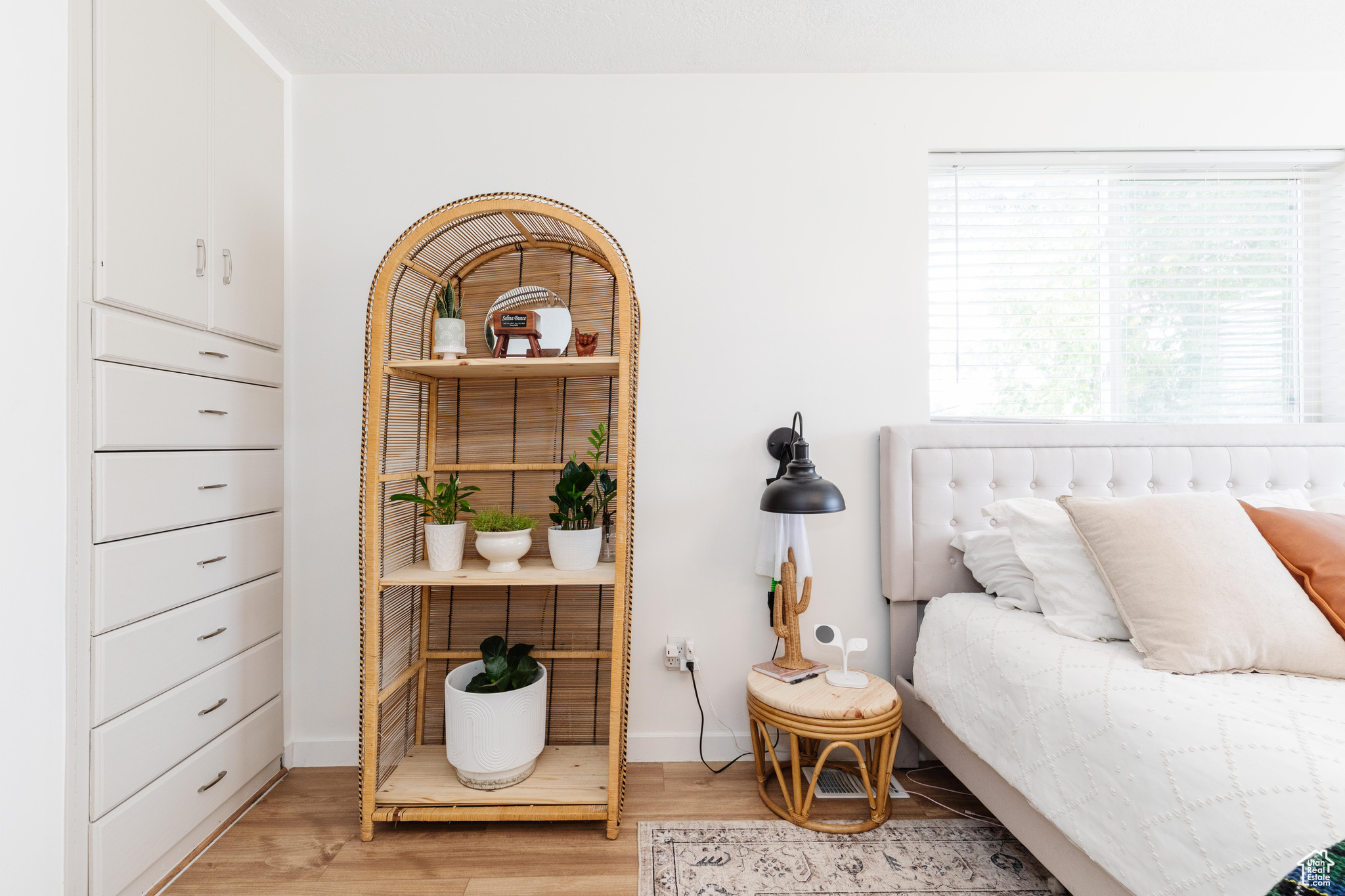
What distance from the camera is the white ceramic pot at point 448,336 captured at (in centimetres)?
184

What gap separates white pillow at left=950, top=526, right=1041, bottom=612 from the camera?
174cm

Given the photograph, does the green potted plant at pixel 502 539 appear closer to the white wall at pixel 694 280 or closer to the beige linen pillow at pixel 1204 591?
the white wall at pixel 694 280

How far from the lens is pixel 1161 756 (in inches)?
41.6

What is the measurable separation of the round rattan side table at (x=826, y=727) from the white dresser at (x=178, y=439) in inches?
60.1

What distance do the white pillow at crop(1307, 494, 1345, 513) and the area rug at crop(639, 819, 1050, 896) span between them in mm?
1251

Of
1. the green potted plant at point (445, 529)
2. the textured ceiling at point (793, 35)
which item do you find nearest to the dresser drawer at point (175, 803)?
the green potted plant at point (445, 529)

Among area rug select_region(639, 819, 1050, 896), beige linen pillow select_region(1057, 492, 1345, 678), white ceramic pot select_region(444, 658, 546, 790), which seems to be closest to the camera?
beige linen pillow select_region(1057, 492, 1345, 678)

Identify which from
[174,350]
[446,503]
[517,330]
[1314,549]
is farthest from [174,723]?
[1314,549]

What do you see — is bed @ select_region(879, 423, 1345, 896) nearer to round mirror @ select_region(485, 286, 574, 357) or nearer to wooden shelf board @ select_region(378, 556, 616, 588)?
wooden shelf board @ select_region(378, 556, 616, 588)

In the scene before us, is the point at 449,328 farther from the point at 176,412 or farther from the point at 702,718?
the point at 702,718

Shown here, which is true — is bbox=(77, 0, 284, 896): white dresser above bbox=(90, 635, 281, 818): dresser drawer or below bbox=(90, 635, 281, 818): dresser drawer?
above

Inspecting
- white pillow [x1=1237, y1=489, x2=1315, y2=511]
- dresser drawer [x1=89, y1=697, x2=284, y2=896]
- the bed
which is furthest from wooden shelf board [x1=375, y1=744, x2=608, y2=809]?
white pillow [x1=1237, y1=489, x2=1315, y2=511]

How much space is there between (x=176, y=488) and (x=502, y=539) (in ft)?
2.71

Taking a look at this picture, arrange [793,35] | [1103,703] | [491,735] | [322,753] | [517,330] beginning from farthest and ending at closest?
[322,753] < [793,35] < [517,330] < [491,735] < [1103,703]
